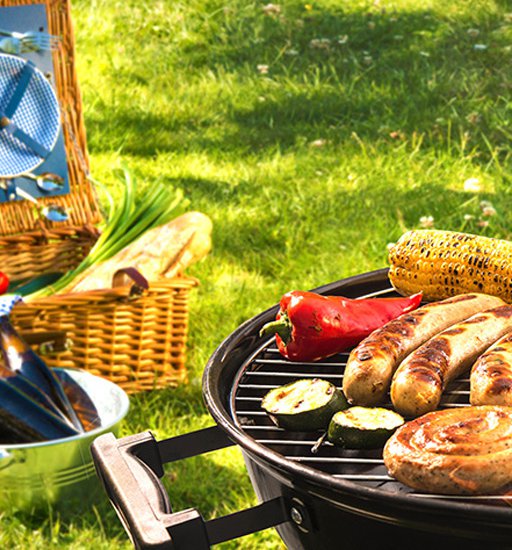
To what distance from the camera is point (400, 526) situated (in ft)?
4.18

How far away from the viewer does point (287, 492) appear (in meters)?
1.45

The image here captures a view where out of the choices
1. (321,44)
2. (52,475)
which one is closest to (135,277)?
(52,475)

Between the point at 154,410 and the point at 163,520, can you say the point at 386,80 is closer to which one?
the point at 154,410

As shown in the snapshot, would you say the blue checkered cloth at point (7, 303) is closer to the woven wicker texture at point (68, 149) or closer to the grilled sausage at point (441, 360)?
the woven wicker texture at point (68, 149)

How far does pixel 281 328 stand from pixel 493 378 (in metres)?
0.49

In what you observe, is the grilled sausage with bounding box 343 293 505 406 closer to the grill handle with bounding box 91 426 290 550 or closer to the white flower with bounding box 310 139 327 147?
the grill handle with bounding box 91 426 290 550

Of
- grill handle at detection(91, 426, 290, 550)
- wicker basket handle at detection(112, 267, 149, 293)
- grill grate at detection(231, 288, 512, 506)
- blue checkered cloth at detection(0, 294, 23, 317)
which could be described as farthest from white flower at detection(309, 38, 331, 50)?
grill handle at detection(91, 426, 290, 550)

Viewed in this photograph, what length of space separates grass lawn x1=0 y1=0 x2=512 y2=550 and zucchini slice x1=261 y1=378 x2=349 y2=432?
1304mm

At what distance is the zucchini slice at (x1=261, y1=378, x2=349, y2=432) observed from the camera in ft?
4.84

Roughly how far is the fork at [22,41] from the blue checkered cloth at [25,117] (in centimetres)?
4

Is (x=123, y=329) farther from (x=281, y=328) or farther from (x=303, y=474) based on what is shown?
(x=303, y=474)

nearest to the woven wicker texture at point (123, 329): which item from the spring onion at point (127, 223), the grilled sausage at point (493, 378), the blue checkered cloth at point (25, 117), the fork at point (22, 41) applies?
the spring onion at point (127, 223)

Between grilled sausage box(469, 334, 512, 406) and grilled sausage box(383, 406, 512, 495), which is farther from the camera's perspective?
grilled sausage box(469, 334, 512, 406)

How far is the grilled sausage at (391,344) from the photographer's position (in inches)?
58.4
